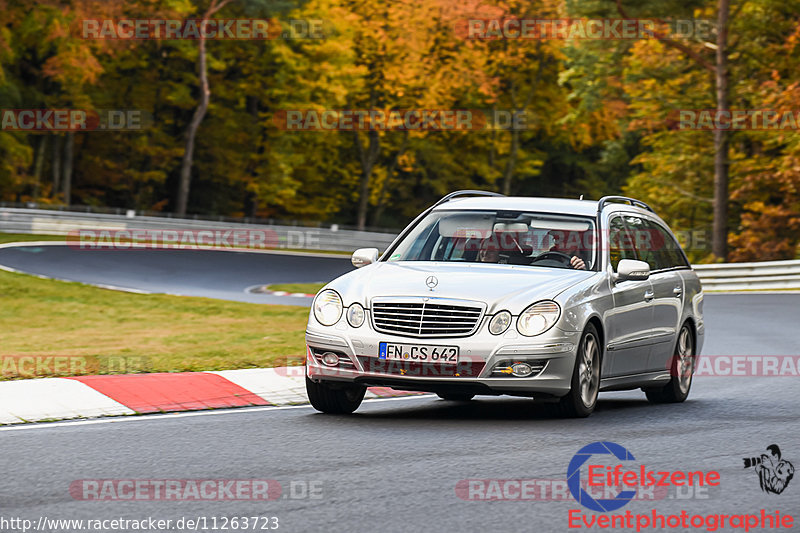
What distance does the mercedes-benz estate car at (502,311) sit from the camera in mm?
9078

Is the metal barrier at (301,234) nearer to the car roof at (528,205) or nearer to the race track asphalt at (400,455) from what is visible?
the race track asphalt at (400,455)

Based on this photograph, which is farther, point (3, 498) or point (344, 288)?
point (344, 288)

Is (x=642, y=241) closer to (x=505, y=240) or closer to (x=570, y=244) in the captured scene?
(x=570, y=244)

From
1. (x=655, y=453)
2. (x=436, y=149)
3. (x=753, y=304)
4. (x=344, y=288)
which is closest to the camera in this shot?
(x=655, y=453)

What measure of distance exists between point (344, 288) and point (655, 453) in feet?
9.03

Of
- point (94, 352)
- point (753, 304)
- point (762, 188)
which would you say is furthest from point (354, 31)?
point (94, 352)

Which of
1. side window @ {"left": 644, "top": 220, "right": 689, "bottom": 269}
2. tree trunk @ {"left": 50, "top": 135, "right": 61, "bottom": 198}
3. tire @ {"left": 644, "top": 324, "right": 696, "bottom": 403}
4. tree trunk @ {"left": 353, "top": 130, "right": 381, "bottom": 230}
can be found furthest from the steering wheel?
tree trunk @ {"left": 353, "top": 130, "right": 381, "bottom": 230}

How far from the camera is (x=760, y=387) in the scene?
1258cm

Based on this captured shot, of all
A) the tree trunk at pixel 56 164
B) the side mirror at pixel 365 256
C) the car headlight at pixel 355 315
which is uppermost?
the tree trunk at pixel 56 164

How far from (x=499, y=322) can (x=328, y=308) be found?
4.32ft

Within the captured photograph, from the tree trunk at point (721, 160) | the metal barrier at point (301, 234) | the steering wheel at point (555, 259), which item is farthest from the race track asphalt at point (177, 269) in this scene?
the steering wheel at point (555, 259)

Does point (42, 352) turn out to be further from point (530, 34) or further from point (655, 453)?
point (530, 34)

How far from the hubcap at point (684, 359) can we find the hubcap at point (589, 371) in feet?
6.82

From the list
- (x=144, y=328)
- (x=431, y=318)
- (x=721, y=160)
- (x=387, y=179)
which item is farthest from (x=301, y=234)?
(x=431, y=318)
